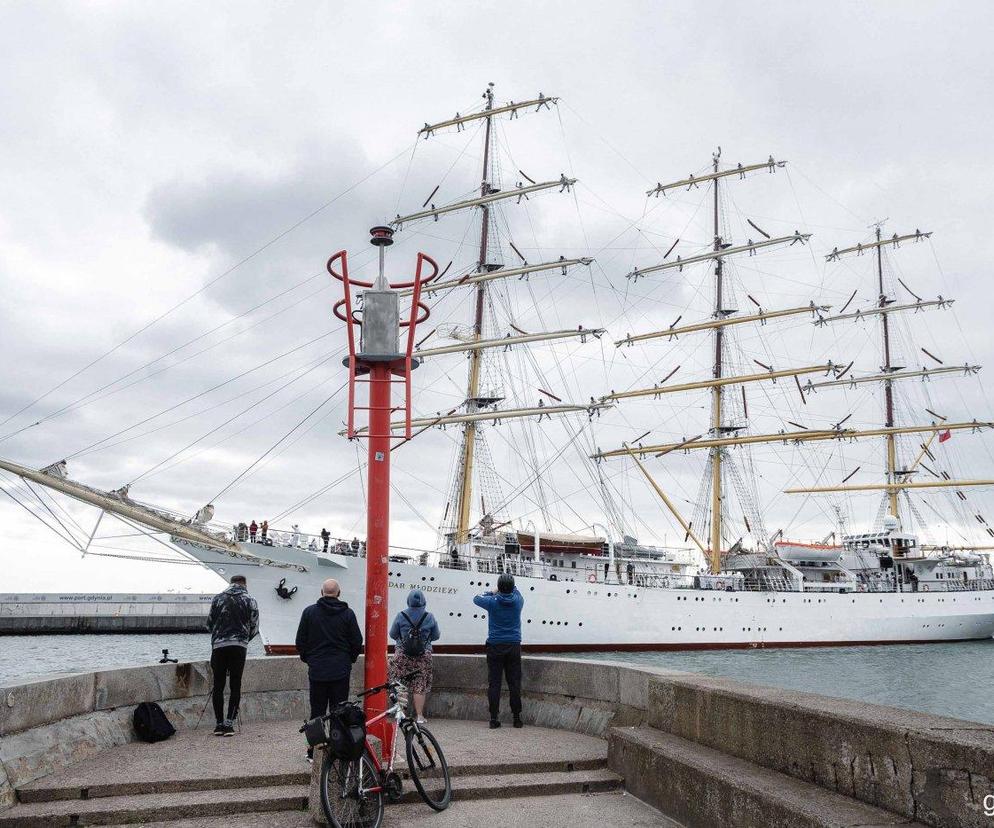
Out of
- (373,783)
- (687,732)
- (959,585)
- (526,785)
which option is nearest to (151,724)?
(373,783)

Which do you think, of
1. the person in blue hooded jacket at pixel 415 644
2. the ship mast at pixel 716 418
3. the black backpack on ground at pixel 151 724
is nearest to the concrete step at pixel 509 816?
the person in blue hooded jacket at pixel 415 644

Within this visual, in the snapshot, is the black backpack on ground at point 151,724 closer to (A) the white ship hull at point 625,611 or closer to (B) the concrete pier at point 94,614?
(A) the white ship hull at point 625,611

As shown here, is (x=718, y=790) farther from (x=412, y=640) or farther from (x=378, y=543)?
(x=412, y=640)

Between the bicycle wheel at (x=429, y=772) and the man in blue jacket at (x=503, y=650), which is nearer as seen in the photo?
the bicycle wheel at (x=429, y=772)

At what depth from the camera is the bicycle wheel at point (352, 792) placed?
5.05 metres

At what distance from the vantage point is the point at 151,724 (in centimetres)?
740

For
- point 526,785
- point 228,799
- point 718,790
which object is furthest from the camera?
point 526,785

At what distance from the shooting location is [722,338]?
52188 mm

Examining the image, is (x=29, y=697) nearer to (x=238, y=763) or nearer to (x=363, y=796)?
(x=238, y=763)

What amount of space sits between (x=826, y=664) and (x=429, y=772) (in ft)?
116

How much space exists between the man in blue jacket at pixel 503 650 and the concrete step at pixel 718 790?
173 centimetres

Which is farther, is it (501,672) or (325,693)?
(501,672)

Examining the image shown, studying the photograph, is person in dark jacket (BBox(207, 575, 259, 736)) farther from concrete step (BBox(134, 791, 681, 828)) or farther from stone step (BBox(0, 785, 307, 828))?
concrete step (BBox(134, 791, 681, 828))

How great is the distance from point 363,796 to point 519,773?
5.86 ft
